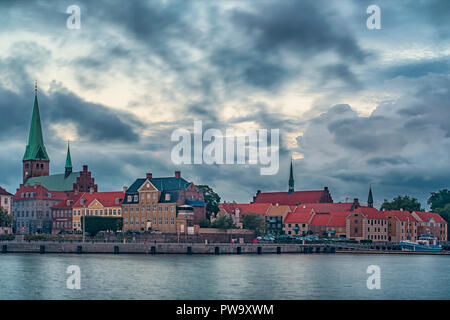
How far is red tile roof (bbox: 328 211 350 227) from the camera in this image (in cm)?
16462

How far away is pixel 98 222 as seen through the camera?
145 metres

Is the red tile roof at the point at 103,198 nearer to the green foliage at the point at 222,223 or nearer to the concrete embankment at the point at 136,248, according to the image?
the green foliage at the point at 222,223

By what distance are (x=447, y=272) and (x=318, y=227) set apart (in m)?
77.7

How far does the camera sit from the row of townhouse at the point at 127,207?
466ft

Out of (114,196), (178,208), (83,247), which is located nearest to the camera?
(83,247)

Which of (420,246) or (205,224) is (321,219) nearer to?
(420,246)

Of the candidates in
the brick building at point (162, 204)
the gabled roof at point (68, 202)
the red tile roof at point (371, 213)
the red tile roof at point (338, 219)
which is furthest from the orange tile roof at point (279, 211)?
the gabled roof at point (68, 202)

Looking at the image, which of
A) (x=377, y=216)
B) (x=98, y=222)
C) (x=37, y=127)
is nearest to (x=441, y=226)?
(x=377, y=216)

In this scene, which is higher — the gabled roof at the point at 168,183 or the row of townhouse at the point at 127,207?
the gabled roof at the point at 168,183

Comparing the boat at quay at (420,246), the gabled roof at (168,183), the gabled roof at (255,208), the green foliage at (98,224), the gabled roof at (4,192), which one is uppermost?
the gabled roof at (168,183)

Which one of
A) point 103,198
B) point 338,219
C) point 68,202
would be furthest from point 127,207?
point 338,219

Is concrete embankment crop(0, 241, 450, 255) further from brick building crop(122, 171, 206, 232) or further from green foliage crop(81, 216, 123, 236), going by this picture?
green foliage crop(81, 216, 123, 236)

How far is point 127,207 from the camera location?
495 feet
